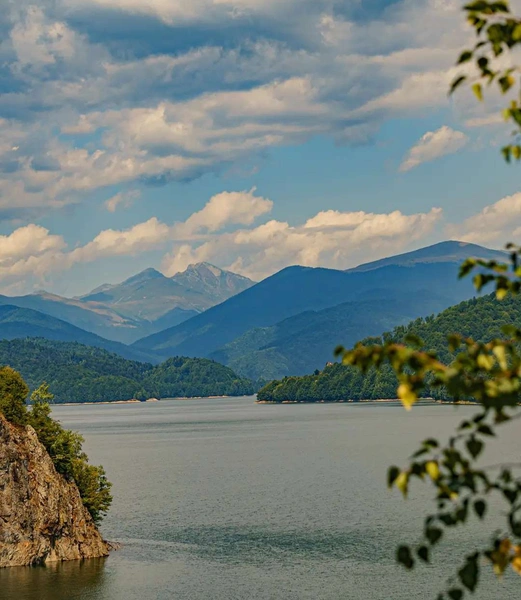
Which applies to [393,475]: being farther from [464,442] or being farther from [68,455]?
[68,455]

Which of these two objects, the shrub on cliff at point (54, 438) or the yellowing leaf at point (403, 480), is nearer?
the yellowing leaf at point (403, 480)

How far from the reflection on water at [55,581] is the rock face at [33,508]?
1.49 meters

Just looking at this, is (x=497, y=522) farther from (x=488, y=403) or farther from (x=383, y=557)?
(x=488, y=403)

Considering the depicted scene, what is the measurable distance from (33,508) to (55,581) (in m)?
7.67

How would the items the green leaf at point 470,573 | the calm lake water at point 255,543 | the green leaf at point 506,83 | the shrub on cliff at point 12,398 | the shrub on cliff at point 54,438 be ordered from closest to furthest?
1. the green leaf at point 470,573
2. the green leaf at point 506,83
3. the calm lake water at point 255,543
4. the shrub on cliff at point 12,398
5. the shrub on cliff at point 54,438

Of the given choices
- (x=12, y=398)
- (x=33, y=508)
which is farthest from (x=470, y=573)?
(x=12, y=398)

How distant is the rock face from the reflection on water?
149 centimetres

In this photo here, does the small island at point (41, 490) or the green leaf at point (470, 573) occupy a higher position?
the green leaf at point (470, 573)

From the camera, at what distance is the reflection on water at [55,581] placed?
78875 millimetres

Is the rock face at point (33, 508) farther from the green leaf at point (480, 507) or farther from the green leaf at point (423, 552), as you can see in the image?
the green leaf at point (480, 507)

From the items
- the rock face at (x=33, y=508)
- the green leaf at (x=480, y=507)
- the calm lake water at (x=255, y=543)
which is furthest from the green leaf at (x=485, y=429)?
the rock face at (x=33, y=508)

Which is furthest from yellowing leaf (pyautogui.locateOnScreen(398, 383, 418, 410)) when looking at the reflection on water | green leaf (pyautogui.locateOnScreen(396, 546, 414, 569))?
the reflection on water

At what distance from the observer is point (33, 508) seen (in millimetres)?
88188

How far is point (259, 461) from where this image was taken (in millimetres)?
184250
